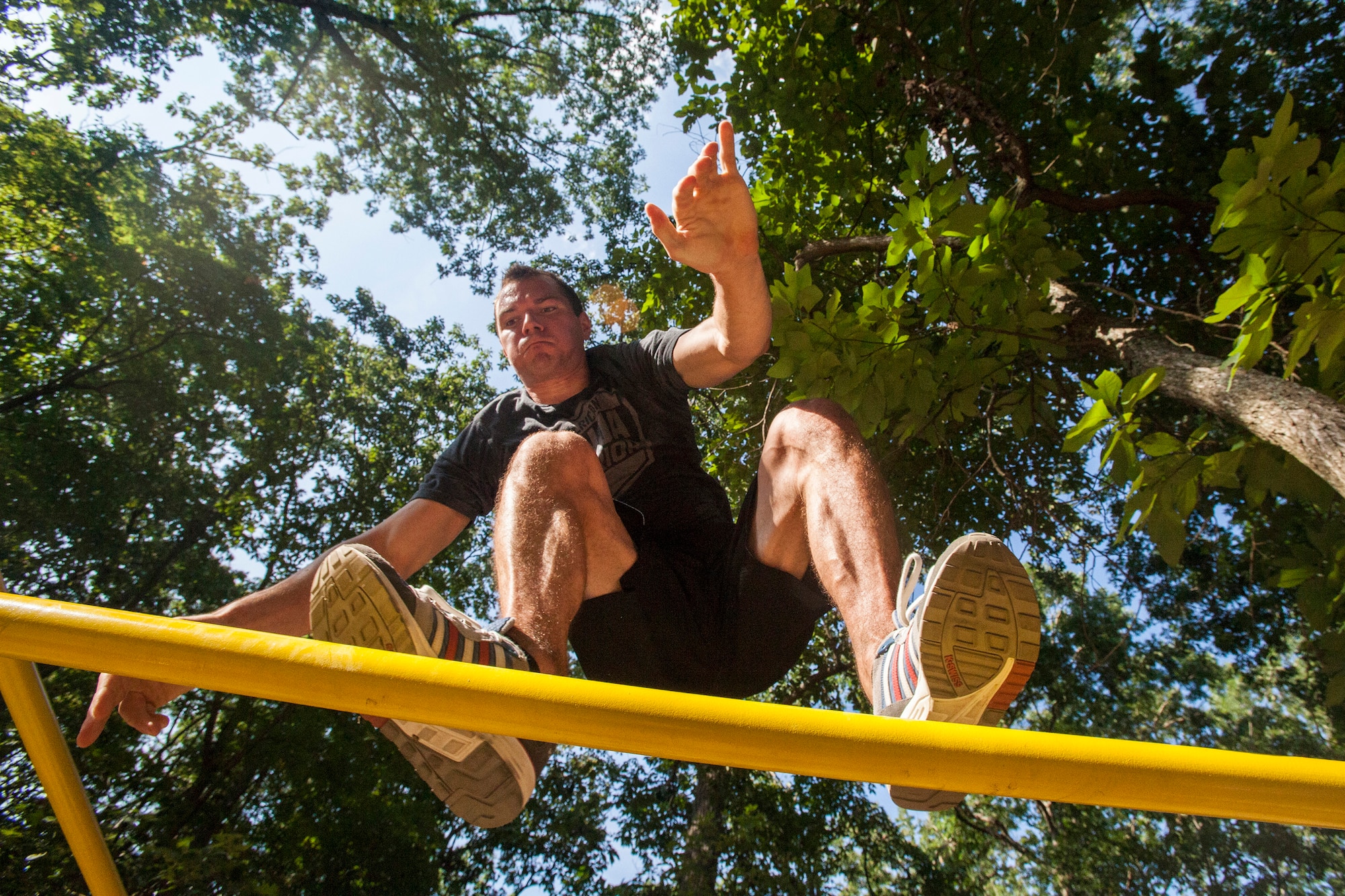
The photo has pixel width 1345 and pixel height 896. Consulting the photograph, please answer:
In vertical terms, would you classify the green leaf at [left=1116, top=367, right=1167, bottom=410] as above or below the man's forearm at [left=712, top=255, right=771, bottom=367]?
below

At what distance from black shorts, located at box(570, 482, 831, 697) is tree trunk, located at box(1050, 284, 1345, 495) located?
1.29 m

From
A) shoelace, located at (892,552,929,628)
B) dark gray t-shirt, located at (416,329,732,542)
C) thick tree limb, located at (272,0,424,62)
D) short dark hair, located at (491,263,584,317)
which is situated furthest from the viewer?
thick tree limb, located at (272,0,424,62)

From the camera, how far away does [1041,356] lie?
2.83 m

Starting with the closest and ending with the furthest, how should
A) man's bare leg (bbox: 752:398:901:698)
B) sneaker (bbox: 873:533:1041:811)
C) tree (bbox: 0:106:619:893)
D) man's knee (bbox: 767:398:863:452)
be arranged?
sneaker (bbox: 873:533:1041:811) → man's bare leg (bbox: 752:398:901:698) → man's knee (bbox: 767:398:863:452) → tree (bbox: 0:106:619:893)

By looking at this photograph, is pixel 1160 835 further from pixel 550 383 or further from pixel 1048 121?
pixel 550 383

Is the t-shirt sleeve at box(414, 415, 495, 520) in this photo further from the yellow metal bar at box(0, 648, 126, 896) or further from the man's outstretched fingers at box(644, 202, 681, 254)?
the yellow metal bar at box(0, 648, 126, 896)

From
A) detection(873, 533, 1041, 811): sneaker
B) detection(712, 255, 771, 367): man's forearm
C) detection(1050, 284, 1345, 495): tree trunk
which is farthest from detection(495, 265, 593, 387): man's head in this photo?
detection(1050, 284, 1345, 495): tree trunk

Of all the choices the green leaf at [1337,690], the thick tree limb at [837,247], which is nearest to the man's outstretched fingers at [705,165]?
the thick tree limb at [837,247]

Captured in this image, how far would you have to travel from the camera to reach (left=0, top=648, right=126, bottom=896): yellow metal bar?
1067 mm

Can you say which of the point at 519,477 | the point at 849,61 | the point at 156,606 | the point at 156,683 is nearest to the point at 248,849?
the point at 156,606

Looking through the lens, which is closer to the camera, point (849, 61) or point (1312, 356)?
point (1312, 356)

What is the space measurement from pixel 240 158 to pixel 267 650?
10.8 meters

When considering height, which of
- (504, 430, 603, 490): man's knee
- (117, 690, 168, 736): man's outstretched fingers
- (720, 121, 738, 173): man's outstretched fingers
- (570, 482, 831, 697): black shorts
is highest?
(720, 121, 738, 173): man's outstretched fingers

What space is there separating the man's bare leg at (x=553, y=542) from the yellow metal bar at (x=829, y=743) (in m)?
0.58
